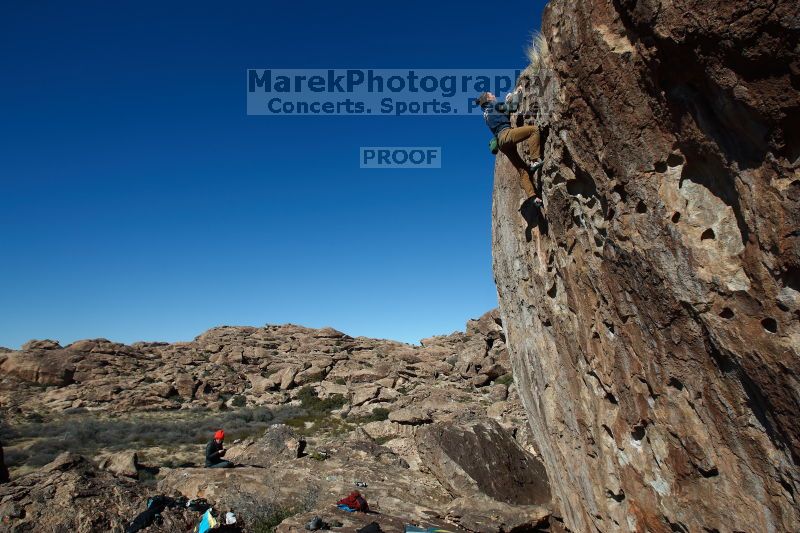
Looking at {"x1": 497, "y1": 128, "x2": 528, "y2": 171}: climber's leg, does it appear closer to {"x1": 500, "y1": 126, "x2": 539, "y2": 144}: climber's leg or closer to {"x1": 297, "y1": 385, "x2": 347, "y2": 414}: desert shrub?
{"x1": 500, "y1": 126, "x2": 539, "y2": 144}: climber's leg

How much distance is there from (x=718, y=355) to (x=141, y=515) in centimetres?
936

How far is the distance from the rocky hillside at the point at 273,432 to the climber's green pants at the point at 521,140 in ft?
22.3

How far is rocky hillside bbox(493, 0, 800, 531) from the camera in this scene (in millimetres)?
3826

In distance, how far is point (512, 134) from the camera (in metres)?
6.92

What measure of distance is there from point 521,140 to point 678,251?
2.87m

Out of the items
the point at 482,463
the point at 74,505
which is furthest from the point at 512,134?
the point at 74,505

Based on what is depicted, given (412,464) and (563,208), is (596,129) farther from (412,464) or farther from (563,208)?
(412,464)

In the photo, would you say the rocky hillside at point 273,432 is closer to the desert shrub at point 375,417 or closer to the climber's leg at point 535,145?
the desert shrub at point 375,417

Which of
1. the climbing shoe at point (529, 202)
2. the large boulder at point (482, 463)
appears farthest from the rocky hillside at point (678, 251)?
the large boulder at point (482, 463)

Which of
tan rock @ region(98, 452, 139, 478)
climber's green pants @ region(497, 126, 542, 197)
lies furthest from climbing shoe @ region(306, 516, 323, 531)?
tan rock @ region(98, 452, 139, 478)

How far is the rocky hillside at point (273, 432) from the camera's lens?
9609mm

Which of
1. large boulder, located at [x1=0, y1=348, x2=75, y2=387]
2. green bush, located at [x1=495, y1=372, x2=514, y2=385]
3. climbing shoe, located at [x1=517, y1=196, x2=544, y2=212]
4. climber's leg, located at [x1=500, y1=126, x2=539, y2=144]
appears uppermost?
climber's leg, located at [x1=500, y1=126, x2=539, y2=144]

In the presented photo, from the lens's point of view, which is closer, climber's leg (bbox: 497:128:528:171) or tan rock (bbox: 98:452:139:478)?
climber's leg (bbox: 497:128:528:171)

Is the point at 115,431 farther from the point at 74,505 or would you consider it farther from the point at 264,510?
the point at 264,510
